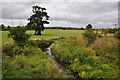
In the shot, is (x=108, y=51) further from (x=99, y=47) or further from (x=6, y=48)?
(x=6, y=48)

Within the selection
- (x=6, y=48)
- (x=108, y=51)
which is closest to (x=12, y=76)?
(x=6, y=48)

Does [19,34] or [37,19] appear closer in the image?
[19,34]

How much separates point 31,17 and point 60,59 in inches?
964

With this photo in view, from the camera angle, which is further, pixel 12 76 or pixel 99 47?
pixel 99 47

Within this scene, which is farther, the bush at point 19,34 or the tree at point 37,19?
the tree at point 37,19

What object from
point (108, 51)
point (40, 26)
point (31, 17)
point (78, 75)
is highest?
point (31, 17)

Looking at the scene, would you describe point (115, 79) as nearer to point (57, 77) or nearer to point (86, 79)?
point (86, 79)

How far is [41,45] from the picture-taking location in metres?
21.5

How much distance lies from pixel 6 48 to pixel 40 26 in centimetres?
2099

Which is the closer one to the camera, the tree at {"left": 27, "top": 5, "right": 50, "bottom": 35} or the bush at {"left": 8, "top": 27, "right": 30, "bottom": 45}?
the bush at {"left": 8, "top": 27, "right": 30, "bottom": 45}

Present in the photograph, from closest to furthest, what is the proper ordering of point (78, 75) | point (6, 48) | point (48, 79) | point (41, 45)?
point (48, 79), point (78, 75), point (6, 48), point (41, 45)

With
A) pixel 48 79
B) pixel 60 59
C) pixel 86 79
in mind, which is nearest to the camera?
pixel 48 79

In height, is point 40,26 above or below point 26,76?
above

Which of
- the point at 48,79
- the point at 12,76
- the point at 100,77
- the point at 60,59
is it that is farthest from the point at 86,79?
the point at 60,59
